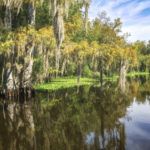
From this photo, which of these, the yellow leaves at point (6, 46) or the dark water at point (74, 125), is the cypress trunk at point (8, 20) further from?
the dark water at point (74, 125)

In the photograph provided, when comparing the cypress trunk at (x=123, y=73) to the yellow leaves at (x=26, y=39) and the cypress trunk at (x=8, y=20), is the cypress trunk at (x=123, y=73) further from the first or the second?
the cypress trunk at (x=8, y=20)

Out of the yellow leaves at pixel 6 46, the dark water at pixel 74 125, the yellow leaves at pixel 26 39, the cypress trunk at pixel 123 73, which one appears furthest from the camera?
the cypress trunk at pixel 123 73

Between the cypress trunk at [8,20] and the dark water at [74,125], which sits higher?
the cypress trunk at [8,20]

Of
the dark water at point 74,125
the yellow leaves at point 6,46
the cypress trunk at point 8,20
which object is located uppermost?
the cypress trunk at point 8,20

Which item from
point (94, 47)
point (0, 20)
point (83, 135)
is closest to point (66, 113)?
point (83, 135)

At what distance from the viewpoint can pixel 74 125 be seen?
702 inches

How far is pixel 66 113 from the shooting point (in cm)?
2159

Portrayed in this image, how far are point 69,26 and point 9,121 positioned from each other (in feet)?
57.8

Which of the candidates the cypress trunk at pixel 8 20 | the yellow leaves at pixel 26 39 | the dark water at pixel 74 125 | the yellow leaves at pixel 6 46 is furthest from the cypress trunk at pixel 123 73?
the yellow leaves at pixel 6 46

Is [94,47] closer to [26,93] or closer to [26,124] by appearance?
[26,93]

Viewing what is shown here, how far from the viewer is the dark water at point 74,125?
1420 centimetres

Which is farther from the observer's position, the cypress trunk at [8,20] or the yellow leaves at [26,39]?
the cypress trunk at [8,20]

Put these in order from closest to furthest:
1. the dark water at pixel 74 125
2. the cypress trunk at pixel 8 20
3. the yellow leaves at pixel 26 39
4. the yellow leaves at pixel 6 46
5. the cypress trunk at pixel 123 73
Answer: the dark water at pixel 74 125 < the yellow leaves at pixel 6 46 < the yellow leaves at pixel 26 39 < the cypress trunk at pixel 8 20 < the cypress trunk at pixel 123 73

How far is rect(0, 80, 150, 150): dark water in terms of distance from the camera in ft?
46.6
